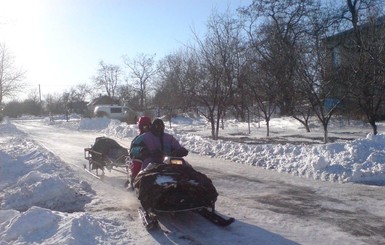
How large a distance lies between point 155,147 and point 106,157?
13.9 feet

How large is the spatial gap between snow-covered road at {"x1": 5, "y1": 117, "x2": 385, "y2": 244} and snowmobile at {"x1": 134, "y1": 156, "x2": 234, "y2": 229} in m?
0.23

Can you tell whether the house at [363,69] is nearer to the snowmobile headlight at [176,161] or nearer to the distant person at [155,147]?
the distant person at [155,147]

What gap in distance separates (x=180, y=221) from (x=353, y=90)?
14942mm

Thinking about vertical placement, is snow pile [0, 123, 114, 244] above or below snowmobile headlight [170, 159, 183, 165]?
below

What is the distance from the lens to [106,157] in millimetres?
13375

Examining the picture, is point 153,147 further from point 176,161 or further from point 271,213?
point 271,213

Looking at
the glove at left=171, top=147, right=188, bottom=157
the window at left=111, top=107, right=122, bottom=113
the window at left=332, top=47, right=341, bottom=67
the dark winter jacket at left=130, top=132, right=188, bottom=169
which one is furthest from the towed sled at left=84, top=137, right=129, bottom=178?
the window at left=111, top=107, right=122, bottom=113

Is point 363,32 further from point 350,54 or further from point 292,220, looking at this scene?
point 292,220

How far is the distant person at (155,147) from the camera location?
9.07 metres

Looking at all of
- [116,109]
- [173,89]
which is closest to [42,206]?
[173,89]

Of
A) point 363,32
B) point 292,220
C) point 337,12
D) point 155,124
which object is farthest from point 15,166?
point 337,12

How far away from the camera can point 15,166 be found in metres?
15.0

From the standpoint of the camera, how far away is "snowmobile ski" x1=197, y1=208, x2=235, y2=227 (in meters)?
7.26

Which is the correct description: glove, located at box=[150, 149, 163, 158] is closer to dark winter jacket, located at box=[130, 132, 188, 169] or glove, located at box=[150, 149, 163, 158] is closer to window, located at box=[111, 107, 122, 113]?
dark winter jacket, located at box=[130, 132, 188, 169]
